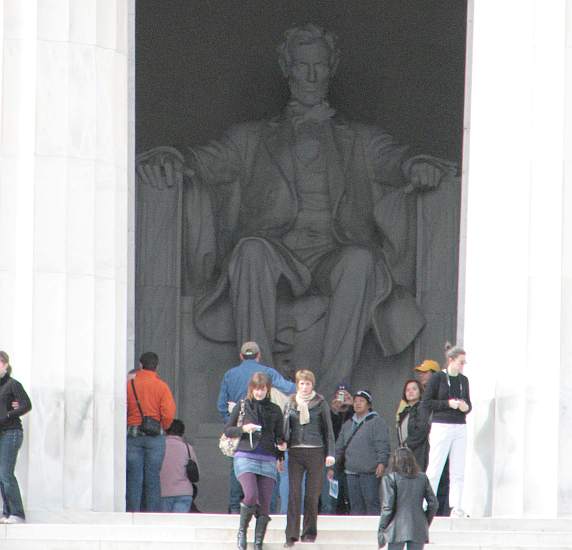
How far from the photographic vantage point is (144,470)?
21266mm

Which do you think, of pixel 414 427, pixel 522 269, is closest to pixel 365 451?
pixel 414 427

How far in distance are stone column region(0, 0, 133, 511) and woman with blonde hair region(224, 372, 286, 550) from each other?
99.5 inches

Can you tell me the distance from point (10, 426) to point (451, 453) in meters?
3.88

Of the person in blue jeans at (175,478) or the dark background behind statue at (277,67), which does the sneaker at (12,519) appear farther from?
the dark background behind statue at (277,67)

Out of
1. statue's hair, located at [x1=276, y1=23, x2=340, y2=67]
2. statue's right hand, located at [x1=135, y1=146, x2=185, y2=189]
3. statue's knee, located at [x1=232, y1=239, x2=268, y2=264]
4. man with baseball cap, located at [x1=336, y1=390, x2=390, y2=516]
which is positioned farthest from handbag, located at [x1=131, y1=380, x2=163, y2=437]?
statue's hair, located at [x1=276, y1=23, x2=340, y2=67]

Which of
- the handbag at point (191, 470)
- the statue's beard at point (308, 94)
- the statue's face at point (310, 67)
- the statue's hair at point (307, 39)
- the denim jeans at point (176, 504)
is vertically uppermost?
the statue's hair at point (307, 39)

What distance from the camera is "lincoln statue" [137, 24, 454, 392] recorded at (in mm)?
26141

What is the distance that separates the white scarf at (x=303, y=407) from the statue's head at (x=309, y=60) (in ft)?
28.4

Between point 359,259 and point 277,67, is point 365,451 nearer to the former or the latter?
point 359,259

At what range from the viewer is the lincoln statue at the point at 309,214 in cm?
2614

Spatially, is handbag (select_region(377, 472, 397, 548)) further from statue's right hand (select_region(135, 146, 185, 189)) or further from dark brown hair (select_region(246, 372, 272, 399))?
statue's right hand (select_region(135, 146, 185, 189))

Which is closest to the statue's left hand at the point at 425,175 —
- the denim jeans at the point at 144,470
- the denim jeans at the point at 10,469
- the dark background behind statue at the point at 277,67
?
the dark background behind statue at the point at 277,67

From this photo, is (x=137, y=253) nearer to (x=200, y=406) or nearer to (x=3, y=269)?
(x=200, y=406)

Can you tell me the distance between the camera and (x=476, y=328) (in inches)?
838
